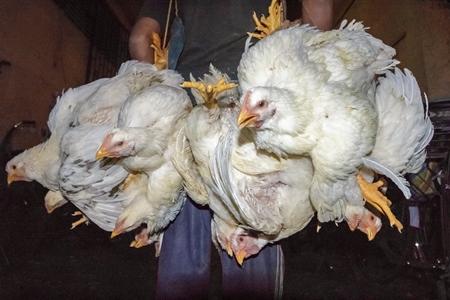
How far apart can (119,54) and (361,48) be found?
4.10m

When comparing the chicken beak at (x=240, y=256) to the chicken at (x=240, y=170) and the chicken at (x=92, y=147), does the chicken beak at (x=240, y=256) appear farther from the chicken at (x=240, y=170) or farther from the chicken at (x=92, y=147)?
the chicken at (x=92, y=147)

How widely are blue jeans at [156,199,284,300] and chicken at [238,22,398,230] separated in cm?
28

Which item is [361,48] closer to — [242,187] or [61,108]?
[242,187]

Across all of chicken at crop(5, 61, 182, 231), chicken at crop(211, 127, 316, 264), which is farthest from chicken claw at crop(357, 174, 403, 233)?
chicken at crop(5, 61, 182, 231)

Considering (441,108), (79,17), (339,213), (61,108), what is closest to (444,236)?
(441,108)

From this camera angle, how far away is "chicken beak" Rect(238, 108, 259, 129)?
→ 28.0 inches

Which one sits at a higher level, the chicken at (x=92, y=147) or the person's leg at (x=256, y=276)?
the chicken at (x=92, y=147)

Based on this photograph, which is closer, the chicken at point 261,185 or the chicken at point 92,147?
the chicken at point 261,185

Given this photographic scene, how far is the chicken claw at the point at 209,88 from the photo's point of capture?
81cm

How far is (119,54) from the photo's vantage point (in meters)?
4.51

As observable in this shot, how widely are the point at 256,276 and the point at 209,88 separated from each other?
53 cm

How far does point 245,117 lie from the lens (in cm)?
71

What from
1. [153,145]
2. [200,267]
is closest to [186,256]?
[200,267]

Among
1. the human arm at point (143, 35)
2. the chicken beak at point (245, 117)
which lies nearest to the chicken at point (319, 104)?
the chicken beak at point (245, 117)
